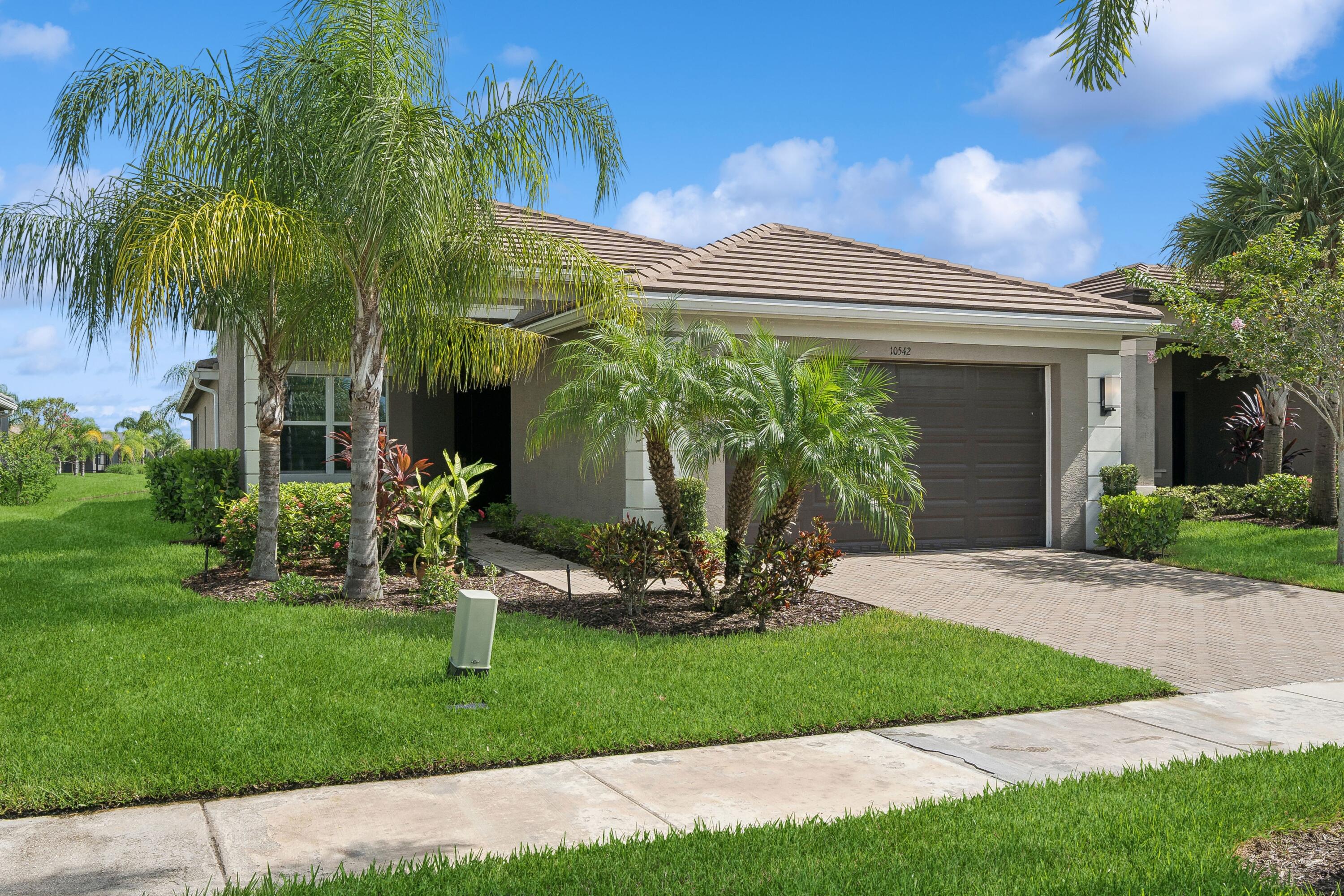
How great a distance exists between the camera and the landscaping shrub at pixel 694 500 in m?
11.9

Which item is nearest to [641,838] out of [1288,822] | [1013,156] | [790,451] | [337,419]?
[1288,822]

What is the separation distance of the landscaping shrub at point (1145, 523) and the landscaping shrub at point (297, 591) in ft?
33.1

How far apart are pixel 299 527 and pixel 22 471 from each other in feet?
61.0

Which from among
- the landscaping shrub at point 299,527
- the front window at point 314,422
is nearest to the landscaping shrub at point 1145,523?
the landscaping shrub at point 299,527

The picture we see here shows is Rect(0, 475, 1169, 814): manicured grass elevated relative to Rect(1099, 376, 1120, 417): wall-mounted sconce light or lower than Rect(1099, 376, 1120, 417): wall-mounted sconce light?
lower

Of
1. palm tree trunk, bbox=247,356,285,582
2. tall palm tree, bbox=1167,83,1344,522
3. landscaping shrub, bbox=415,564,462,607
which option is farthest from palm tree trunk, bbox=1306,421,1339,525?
palm tree trunk, bbox=247,356,285,582

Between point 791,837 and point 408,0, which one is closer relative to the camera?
point 791,837

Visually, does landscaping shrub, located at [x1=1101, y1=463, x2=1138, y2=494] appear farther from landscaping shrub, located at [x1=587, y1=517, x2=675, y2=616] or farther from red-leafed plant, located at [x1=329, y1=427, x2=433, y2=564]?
red-leafed plant, located at [x1=329, y1=427, x2=433, y2=564]

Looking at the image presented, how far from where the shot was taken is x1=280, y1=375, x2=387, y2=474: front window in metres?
16.6

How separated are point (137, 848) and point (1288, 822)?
15.6 feet

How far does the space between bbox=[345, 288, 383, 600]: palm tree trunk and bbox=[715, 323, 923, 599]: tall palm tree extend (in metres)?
3.35

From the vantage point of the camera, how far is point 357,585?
979 centimetres

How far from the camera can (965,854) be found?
3.96 meters

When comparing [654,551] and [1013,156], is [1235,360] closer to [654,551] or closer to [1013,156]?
[1013,156]
